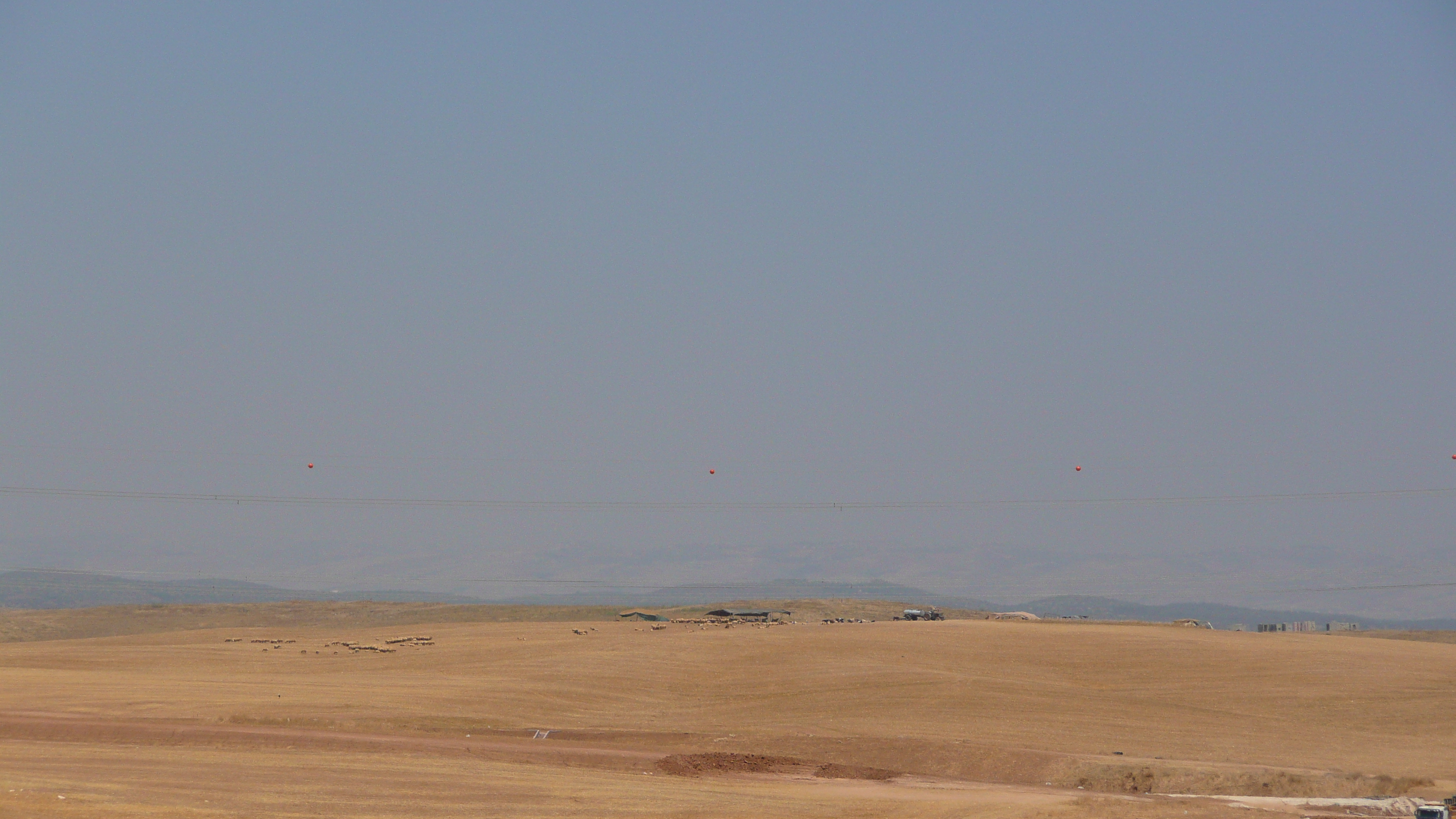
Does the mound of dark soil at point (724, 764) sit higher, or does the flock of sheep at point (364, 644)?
the flock of sheep at point (364, 644)

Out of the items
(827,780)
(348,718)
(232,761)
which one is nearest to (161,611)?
(348,718)

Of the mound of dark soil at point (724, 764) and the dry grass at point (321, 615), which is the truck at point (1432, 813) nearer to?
the mound of dark soil at point (724, 764)

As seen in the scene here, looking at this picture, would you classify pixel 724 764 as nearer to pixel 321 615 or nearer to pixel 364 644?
pixel 364 644

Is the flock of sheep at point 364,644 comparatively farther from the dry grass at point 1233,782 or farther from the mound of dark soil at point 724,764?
the dry grass at point 1233,782

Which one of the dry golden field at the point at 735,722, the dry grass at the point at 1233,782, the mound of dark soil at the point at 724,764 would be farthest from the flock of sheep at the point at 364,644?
the dry grass at the point at 1233,782

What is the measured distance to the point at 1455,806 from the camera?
3089cm

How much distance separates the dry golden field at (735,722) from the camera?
3122 cm

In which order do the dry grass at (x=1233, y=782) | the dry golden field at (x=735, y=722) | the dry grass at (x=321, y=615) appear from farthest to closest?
the dry grass at (x=321, y=615) → the dry grass at (x=1233, y=782) → the dry golden field at (x=735, y=722)

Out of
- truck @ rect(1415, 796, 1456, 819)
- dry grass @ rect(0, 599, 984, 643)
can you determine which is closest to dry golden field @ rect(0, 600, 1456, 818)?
truck @ rect(1415, 796, 1456, 819)

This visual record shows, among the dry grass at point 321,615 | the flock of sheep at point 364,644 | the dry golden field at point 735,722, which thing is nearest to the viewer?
the dry golden field at point 735,722

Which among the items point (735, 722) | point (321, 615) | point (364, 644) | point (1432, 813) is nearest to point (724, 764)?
point (735, 722)

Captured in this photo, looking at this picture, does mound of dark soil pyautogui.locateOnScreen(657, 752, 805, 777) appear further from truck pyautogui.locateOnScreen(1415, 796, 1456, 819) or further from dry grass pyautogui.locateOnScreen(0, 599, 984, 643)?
dry grass pyautogui.locateOnScreen(0, 599, 984, 643)

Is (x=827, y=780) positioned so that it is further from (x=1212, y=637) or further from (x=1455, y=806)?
(x=1212, y=637)

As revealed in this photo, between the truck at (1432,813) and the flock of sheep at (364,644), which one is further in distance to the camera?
the flock of sheep at (364,644)
